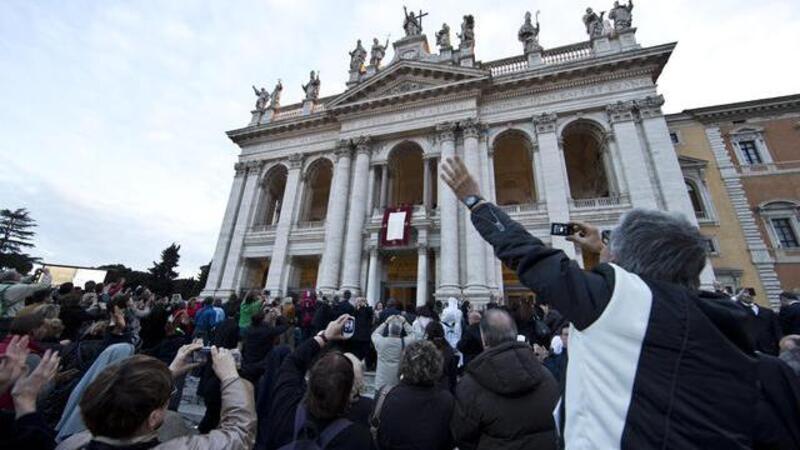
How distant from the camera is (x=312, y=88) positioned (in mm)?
22328

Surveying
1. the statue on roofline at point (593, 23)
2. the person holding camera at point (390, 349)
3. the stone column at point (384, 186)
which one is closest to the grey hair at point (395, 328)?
the person holding camera at point (390, 349)

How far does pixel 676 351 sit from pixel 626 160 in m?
16.1

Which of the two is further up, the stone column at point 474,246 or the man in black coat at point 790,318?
the stone column at point 474,246

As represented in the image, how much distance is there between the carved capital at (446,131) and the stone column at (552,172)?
13.0 ft

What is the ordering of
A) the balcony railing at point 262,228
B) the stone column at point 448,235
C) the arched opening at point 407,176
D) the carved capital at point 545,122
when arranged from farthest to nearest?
the balcony railing at point 262,228, the arched opening at point 407,176, the carved capital at point 545,122, the stone column at point 448,235

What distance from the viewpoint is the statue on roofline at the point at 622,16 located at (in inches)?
641

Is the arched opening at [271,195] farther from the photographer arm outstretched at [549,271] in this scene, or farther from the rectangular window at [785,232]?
the rectangular window at [785,232]

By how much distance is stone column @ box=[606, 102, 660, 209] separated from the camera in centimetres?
1342

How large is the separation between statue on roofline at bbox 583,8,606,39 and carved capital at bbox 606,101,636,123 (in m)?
4.08

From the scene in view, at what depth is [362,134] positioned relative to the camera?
1855 cm

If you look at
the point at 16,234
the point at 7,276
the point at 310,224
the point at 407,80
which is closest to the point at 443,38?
the point at 407,80

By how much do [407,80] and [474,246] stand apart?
1043cm

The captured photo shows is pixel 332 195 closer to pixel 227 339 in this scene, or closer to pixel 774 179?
pixel 227 339

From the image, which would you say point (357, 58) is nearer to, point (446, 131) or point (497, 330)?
point (446, 131)
